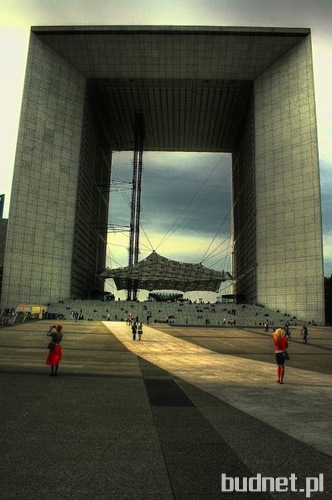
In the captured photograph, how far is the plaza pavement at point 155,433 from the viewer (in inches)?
181

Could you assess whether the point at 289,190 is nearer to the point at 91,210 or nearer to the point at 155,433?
the point at 91,210

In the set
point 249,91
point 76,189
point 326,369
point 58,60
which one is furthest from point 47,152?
point 326,369

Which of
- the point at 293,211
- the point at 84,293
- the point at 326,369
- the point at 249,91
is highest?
the point at 249,91

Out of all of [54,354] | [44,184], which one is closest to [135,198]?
[44,184]

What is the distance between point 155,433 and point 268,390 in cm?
546

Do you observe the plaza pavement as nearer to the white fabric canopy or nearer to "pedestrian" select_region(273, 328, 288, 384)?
"pedestrian" select_region(273, 328, 288, 384)

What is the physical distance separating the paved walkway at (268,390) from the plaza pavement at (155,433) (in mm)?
31

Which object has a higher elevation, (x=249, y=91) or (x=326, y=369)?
(x=249, y=91)

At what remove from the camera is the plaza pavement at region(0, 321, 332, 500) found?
15.1 ft

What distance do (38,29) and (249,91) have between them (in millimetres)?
51346

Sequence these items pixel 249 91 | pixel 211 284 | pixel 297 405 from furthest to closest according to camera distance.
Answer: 1. pixel 211 284
2. pixel 249 91
3. pixel 297 405

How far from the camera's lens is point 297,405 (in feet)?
30.0

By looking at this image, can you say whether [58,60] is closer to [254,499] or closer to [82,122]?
[82,122]

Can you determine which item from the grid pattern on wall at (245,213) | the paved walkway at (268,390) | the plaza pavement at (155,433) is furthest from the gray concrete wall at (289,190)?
the plaza pavement at (155,433)
